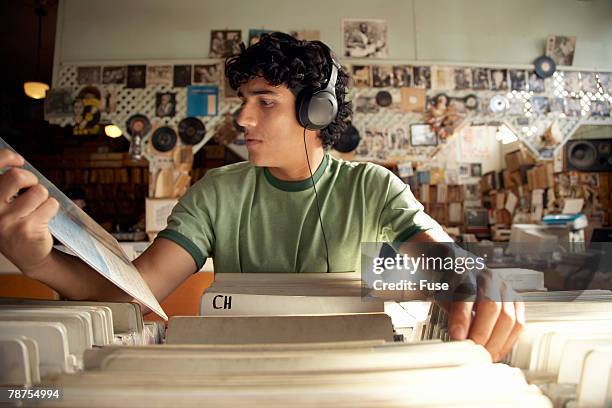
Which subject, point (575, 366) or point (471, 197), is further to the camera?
point (471, 197)

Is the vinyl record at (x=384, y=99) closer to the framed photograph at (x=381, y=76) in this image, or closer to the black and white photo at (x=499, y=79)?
the framed photograph at (x=381, y=76)

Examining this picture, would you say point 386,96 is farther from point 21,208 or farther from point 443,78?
point 21,208

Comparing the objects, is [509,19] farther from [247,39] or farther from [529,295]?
[529,295]

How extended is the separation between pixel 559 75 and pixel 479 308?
176 inches

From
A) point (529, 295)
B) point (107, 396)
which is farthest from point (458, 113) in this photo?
point (107, 396)

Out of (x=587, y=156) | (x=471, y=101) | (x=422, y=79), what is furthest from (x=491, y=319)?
(x=587, y=156)

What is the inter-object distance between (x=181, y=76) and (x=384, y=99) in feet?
6.11

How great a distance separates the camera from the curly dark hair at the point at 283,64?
1.12m

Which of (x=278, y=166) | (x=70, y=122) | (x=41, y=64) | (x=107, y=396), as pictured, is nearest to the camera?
(x=107, y=396)

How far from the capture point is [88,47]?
397 cm

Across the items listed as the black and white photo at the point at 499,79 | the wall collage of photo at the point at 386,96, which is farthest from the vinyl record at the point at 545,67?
the black and white photo at the point at 499,79

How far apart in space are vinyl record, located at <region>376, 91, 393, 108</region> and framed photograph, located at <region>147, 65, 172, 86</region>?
1901mm

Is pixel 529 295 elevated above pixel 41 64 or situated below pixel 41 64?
below

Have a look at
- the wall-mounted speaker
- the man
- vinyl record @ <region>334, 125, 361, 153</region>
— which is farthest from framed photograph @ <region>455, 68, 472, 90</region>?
the man
